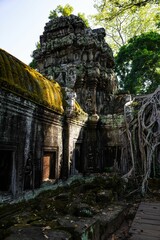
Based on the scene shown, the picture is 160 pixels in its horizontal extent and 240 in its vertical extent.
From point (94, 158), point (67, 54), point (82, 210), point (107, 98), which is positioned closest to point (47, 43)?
point (67, 54)

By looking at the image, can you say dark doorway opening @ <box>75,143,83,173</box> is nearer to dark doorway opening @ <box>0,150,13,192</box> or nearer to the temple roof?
the temple roof

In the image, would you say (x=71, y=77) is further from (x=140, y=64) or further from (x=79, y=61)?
(x=140, y=64)

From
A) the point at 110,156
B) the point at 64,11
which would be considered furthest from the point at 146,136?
the point at 64,11

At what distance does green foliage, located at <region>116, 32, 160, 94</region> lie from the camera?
44.1ft

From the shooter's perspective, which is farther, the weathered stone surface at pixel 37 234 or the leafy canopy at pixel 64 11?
the leafy canopy at pixel 64 11

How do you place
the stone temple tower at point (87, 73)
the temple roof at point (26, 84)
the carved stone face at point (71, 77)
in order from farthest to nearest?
the carved stone face at point (71, 77) < the stone temple tower at point (87, 73) < the temple roof at point (26, 84)

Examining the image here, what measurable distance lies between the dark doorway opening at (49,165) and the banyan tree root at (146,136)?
6.76ft

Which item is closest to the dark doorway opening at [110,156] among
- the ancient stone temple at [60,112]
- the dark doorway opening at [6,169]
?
the ancient stone temple at [60,112]

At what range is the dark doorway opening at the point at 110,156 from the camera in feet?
25.8

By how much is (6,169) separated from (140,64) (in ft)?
39.0

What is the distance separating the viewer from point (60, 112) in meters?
5.75

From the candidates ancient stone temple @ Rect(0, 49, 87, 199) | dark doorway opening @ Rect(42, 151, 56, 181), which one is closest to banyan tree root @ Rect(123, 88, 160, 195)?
ancient stone temple @ Rect(0, 49, 87, 199)

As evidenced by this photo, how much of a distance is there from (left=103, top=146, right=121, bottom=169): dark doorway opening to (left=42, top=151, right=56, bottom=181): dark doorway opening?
2733mm

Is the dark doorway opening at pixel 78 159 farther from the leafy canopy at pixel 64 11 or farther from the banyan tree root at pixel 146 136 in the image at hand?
the leafy canopy at pixel 64 11
